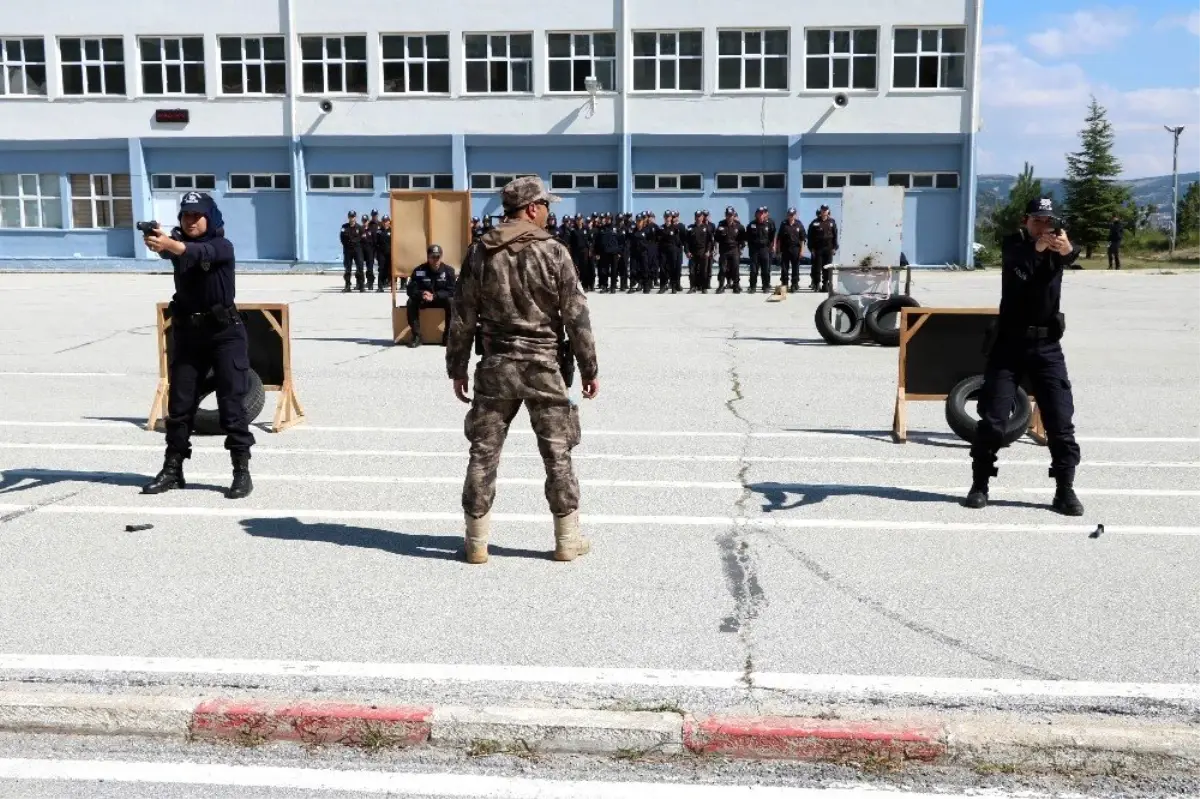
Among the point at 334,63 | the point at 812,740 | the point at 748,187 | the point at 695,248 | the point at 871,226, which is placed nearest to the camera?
the point at 812,740

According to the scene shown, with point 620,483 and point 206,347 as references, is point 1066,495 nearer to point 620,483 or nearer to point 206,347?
point 620,483

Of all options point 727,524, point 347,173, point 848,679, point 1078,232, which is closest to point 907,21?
point 347,173

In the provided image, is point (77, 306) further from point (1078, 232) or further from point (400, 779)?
point (1078, 232)

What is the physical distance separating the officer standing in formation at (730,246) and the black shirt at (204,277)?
21.3 m

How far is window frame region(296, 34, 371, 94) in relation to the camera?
39500mm

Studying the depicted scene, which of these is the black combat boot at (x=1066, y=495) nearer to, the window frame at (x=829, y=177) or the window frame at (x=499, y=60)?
the window frame at (x=829, y=177)

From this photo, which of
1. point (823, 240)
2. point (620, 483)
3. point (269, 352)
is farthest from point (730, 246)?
point (620, 483)

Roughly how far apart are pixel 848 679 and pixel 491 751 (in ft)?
4.60

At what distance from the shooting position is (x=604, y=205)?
129 ft

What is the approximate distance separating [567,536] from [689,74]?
33910 mm

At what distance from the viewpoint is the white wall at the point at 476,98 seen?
37.9 m

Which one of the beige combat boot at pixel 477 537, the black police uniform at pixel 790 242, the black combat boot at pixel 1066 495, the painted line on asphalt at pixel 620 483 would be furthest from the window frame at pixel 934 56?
the beige combat boot at pixel 477 537

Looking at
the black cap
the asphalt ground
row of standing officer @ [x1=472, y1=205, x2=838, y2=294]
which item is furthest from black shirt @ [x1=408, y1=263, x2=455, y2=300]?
row of standing officer @ [x1=472, y1=205, x2=838, y2=294]

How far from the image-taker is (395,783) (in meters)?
4.19
